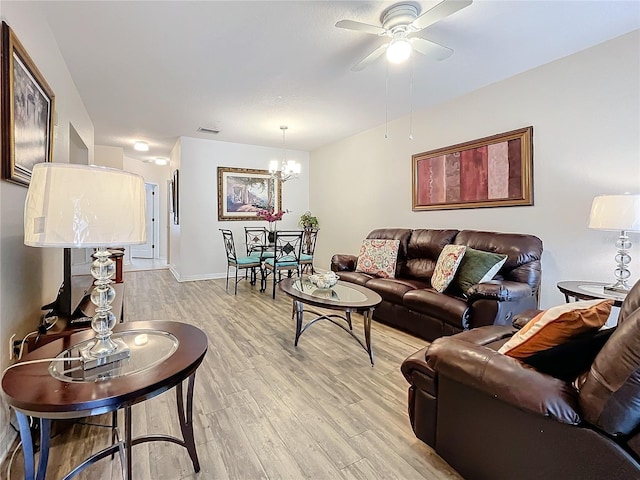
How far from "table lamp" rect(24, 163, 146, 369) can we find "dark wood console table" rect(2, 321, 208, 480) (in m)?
0.11

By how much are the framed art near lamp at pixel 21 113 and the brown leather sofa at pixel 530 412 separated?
233cm

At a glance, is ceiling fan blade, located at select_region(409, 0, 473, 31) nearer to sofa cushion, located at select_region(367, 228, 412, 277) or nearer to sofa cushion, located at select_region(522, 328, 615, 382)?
sofa cushion, located at select_region(522, 328, 615, 382)

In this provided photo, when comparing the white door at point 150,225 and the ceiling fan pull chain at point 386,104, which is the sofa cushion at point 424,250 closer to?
the ceiling fan pull chain at point 386,104

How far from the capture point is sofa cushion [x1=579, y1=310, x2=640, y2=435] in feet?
2.94

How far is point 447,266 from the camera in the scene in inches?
124

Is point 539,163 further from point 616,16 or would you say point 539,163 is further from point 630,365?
point 630,365

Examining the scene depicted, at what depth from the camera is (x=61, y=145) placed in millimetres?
2916

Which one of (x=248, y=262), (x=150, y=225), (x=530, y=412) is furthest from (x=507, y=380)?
(x=150, y=225)

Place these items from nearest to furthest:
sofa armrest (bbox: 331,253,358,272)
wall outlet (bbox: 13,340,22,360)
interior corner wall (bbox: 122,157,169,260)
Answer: wall outlet (bbox: 13,340,22,360) → sofa armrest (bbox: 331,253,358,272) → interior corner wall (bbox: 122,157,169,260)

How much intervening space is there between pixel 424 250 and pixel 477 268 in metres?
0.92

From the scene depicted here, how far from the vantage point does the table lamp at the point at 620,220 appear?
2201 millimetres

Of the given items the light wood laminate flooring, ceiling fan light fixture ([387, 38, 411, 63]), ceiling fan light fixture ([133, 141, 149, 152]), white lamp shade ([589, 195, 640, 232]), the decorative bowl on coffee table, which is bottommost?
the light wood laminate flooring

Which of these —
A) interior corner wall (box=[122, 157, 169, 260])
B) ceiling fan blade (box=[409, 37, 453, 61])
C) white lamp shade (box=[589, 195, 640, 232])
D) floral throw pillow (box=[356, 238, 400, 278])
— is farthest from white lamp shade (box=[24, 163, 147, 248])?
interior corner wall (box=[122, 157, 169, 260])

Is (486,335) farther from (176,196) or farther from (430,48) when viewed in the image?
(176,196)
